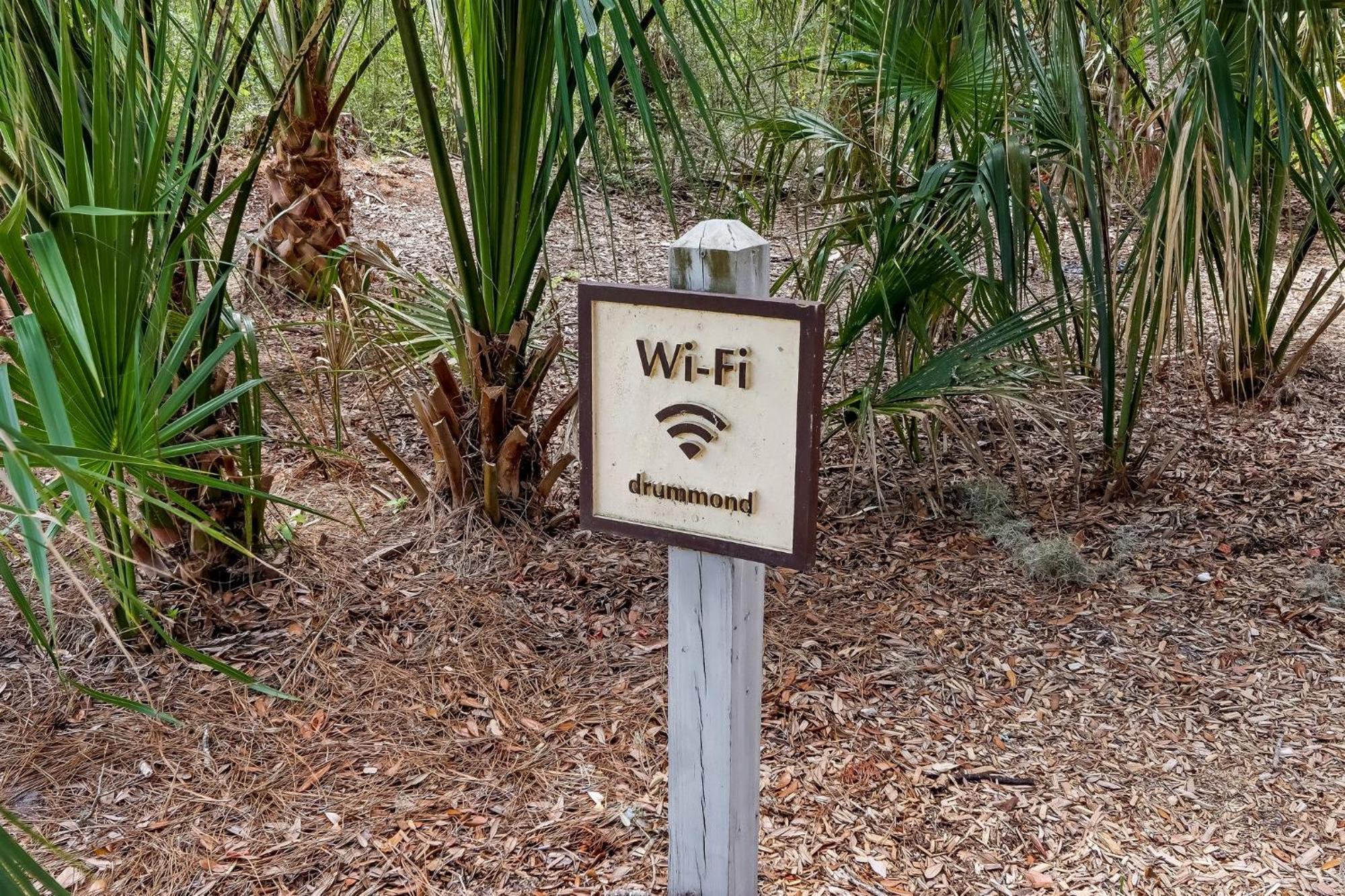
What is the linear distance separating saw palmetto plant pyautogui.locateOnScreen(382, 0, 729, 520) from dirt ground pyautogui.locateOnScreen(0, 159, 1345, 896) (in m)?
0.22

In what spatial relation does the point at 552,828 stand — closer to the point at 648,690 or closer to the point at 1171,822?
the point at 648,690

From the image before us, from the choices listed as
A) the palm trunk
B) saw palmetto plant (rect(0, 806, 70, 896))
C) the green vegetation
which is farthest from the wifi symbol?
the palm trunk

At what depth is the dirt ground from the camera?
229 cm

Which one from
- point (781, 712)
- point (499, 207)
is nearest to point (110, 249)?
point (499, 207)

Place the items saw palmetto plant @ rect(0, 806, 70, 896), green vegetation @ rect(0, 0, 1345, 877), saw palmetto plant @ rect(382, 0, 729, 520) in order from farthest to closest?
saw palmetto plant @ rect(382, 0, 729, 520), green vegetation @ rect(0, 0, 1345, 877), saw palmetto plant @ rect(0, 806, 70, 896)

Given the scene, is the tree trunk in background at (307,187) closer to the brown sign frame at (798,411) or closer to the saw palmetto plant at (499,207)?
the saw palmetto plant at (499,207)

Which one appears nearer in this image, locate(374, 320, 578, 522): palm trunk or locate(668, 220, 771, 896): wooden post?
locate(668, 220, 771, 896): wooden post

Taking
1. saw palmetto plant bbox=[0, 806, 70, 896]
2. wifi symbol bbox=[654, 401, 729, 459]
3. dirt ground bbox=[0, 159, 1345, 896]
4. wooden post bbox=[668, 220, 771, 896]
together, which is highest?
wifi symbol bbox=[654, 401, 729, 459]

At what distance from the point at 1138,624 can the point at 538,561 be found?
1719 millimetres

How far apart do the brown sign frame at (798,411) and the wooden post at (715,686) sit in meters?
0.05

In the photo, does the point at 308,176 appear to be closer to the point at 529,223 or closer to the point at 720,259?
the point at 529,223

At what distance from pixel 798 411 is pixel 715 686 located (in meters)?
0.49

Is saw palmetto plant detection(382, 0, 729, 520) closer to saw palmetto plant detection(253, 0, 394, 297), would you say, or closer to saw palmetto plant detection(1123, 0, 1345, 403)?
saw palmetto plant detection(1123, 0, 1345, 403)

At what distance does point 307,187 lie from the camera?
17.1 ft
